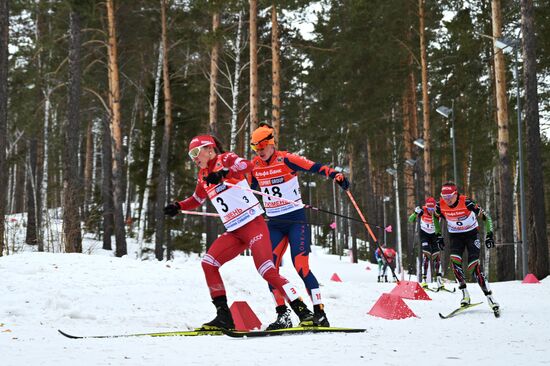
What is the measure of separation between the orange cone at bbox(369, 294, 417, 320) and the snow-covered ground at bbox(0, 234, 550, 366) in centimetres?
24

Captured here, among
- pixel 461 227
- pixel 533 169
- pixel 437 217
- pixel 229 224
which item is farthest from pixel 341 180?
pixel 533 169

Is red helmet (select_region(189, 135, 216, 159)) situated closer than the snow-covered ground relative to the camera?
No

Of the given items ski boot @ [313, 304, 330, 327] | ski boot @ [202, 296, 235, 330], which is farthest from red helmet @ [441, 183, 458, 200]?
ski boot @ [202, 296, 235, 330]

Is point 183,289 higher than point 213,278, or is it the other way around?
point 213,278

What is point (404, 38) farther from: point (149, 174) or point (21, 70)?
point (21, 70)

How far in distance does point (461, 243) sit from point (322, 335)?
183 inches

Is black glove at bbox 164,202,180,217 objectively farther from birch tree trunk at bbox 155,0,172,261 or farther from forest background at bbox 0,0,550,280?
birch tree trunk at bbox 155,0,172,261

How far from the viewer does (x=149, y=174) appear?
77.0 feet

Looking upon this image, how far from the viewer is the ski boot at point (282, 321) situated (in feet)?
20.3

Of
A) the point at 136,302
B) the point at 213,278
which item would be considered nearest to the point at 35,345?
the point at 213,278

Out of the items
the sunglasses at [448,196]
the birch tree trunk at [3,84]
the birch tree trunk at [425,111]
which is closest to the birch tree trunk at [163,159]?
the birch tree trunk at [3,84]

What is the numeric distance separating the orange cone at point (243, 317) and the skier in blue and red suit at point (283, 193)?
0.74 m

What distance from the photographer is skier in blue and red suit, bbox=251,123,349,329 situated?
6762 millimetres

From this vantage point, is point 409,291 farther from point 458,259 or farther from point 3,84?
point 3,84
